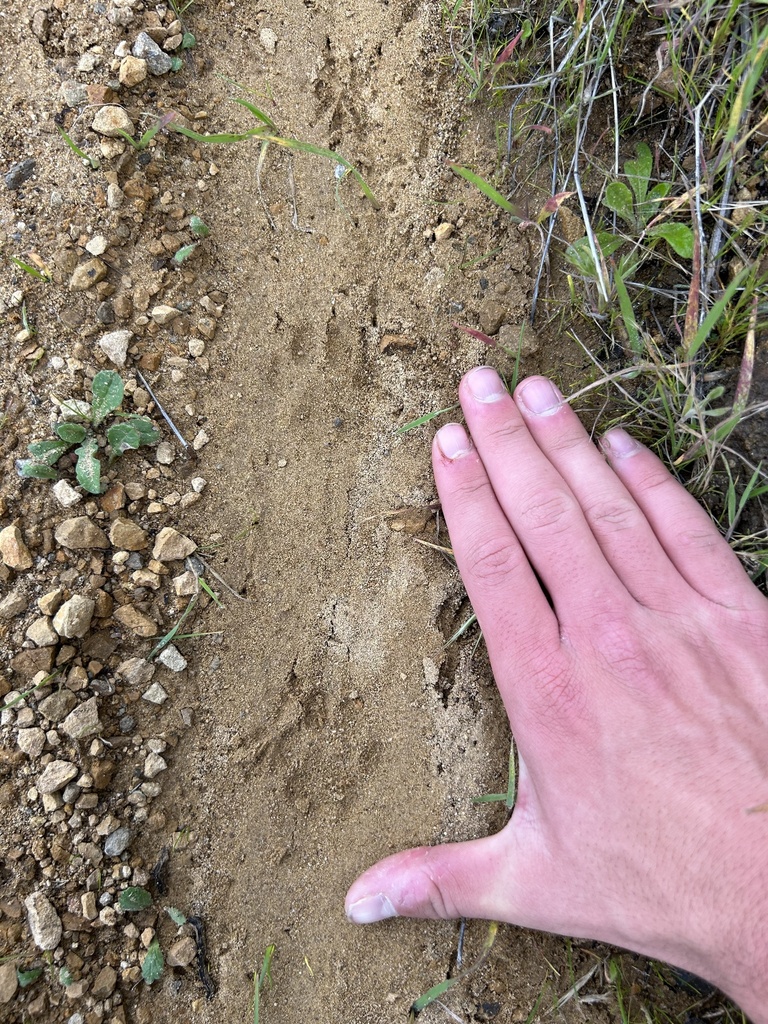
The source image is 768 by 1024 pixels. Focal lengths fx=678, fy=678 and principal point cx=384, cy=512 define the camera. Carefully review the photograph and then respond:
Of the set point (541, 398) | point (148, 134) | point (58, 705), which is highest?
point (148, 134)

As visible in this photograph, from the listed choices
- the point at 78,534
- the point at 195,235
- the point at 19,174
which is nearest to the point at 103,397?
the point at 78,534

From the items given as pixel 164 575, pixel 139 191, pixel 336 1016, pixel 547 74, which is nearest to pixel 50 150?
pixel 139 191

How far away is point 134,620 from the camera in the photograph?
1.69m

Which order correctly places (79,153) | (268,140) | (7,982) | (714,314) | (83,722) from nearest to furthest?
(714,314), (7,982), (83,722), (79,153), (268,140)

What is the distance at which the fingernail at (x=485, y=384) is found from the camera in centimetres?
177

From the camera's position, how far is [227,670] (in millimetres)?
1741

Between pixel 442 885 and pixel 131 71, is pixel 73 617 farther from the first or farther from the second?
pixel 131 71

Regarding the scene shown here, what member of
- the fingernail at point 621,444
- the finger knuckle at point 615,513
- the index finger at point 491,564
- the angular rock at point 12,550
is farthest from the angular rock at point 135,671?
the fingernail at point 621,444

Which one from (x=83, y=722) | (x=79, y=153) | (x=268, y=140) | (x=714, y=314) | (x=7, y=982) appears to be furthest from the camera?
(x=268, y=140)

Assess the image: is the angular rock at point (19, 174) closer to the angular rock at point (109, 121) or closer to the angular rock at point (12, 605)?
the angular rock at point (109, 121)

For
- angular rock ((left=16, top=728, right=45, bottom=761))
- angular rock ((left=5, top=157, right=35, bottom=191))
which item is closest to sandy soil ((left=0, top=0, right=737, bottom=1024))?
angular rock ((left=5, top=157, right=35, bottom=191))

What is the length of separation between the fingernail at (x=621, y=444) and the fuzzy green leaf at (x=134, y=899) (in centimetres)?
160

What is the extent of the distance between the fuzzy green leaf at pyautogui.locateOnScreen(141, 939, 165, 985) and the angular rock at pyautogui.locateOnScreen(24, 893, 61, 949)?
21cm

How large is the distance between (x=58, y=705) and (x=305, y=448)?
2.87ft
